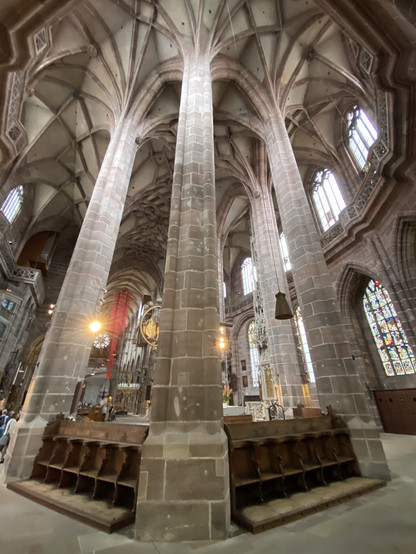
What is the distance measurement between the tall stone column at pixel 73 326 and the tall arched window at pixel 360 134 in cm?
1173

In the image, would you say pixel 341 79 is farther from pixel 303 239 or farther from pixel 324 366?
pixel 324 366

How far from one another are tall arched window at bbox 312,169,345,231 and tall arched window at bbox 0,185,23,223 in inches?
699

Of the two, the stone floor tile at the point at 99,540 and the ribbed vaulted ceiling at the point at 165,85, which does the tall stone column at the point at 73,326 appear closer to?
the stone floor tile at the point at 99,540

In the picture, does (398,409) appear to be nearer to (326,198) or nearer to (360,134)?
(326,198)

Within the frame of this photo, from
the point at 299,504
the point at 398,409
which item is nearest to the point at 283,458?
the point at 299,504

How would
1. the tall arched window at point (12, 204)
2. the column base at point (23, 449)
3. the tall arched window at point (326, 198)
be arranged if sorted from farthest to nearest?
the tall arched window at point (326, 198) → the tall arched window at point (12, 204) → the column base at point (23, 449)

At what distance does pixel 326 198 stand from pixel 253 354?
1165cm

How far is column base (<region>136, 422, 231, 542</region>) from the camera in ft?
8.21

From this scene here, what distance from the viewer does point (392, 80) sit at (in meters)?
6.24

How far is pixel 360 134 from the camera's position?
39.5 feet

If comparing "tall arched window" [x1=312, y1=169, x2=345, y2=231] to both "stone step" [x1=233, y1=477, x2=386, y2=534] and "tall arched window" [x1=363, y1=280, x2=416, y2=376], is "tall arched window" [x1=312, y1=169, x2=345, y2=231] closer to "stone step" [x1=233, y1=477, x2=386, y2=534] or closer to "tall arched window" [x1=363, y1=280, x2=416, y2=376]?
"tall arched window" [x1=363, y1=280, x2=416, y2=376]

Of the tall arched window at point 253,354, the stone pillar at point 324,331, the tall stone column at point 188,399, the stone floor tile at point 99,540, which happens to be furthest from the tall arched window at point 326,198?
the stone floor tile at point 99,540

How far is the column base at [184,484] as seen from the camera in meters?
2.50

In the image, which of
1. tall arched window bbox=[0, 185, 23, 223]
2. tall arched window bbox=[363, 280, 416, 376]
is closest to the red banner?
tall arched window bbox=[0, 185, 23, 223]
